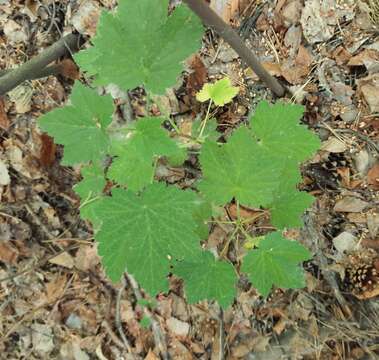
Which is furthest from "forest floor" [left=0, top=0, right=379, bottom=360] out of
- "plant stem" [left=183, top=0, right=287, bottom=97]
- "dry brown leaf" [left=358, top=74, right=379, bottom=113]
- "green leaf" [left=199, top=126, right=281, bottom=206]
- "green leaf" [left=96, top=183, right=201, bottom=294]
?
"green leaf" [left=96, top=183, right=201, bottom=294]

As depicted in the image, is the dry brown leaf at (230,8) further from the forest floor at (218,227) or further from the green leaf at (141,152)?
the green leaf at (141,152)

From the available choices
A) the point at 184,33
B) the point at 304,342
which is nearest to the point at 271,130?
the point at 184,33

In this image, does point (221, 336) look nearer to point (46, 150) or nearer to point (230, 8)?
point (46, 150)

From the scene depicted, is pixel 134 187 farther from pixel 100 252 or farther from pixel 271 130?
pixel 271 130

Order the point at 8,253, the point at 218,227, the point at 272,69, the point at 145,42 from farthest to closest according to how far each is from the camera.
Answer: the point at 8,253 → the point at 218,227 → the point at 272,69 → the point at 145,42

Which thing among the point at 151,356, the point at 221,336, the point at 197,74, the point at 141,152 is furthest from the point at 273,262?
the point at 151,356

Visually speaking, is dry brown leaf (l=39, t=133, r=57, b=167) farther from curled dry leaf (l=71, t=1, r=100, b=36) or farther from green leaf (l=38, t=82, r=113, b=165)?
green leaf (l=38, t=82, r=113, b=165)
